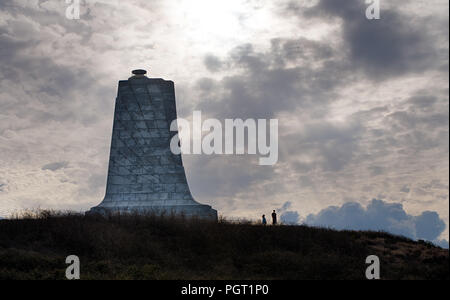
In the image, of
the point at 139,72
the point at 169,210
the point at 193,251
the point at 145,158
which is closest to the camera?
the point at 193,251

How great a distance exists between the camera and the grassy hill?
18.8 meters

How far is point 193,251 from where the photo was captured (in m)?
22.2

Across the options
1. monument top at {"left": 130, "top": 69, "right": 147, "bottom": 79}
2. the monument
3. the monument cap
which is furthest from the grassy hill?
the monument cap

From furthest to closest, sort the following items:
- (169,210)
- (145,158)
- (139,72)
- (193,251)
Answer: (139,72), (145,158), (169,210), (193,251)

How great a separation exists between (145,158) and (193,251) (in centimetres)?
978

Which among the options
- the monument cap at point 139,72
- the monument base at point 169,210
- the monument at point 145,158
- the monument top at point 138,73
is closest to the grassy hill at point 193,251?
the monument base at point 169,210

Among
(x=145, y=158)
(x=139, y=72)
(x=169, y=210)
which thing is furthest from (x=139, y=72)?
(x=169, y=210)

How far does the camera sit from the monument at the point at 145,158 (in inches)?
1180

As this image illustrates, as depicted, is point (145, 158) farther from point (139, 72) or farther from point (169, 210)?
point (139, 72)

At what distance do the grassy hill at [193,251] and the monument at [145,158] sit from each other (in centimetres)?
429

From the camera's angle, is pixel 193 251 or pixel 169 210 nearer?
pixel 193 251

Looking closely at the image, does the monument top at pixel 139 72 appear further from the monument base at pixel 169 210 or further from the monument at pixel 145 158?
the monument base at pixel 169 210
